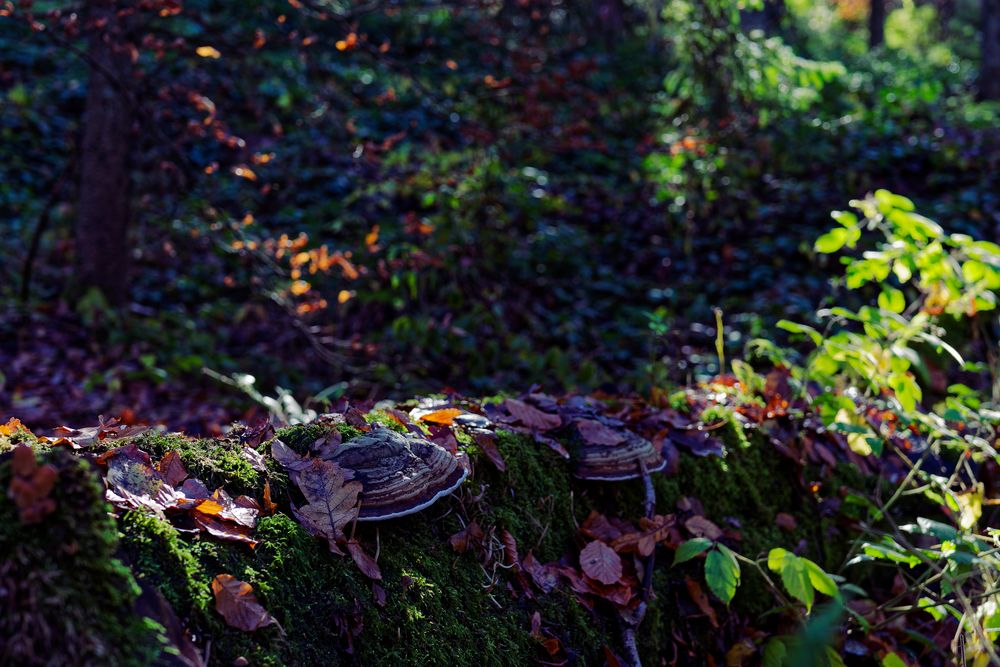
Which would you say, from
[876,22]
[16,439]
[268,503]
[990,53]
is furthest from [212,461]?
[876,22]

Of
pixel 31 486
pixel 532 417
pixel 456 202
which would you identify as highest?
pixel 31 486

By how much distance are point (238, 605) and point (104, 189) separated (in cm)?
698

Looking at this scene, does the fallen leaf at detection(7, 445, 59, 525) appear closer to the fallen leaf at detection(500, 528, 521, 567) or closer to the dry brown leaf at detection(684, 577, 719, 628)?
the fallen leaf at detection(500, 528, 521, 567)

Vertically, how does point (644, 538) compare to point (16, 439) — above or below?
below

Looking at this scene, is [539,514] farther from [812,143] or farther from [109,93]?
[812,143]

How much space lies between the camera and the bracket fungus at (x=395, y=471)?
187 centimetres

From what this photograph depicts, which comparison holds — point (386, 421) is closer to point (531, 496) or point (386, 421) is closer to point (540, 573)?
point (531, 496)

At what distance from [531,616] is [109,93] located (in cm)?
709

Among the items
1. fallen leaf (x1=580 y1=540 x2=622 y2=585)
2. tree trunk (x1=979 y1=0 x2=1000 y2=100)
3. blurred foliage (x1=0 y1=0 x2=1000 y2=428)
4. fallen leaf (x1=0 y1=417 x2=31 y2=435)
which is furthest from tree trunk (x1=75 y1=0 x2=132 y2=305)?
tree trunk (x1=979 y1=0 x2=1000 y2=100)

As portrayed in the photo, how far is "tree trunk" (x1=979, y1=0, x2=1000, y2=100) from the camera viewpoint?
41.9 feet

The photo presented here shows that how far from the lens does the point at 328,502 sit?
1.85 meters

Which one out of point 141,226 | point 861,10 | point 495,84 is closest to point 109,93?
point 141,226

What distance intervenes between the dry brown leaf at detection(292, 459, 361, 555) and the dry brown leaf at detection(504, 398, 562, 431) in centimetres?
90

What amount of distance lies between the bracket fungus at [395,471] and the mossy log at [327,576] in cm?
10
